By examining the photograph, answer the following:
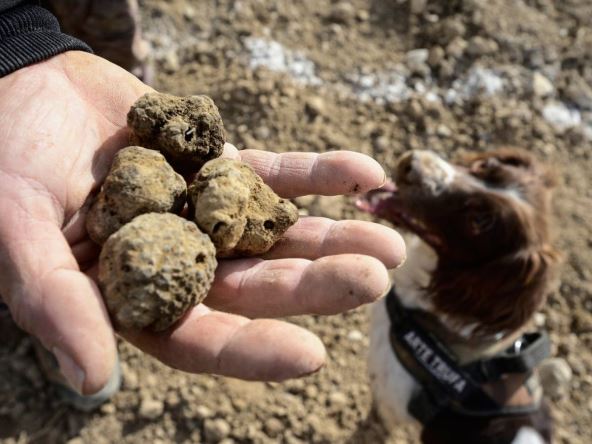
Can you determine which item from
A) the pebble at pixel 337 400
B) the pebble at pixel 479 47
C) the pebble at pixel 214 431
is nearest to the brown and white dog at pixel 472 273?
the pebble at pixel 337 400

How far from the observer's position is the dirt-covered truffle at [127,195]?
1958 mm

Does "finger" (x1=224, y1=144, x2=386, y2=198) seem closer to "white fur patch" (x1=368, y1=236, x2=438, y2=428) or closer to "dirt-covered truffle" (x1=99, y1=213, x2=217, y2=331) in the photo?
"dirt-covered truffle" (x1=99, y1=213, x2=217, y2=331)

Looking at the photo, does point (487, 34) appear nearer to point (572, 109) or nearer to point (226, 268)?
point (572, 109)

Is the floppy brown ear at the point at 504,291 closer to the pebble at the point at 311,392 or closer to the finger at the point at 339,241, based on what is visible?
the pebble at the point at 311,392

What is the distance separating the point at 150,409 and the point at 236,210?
193 centimetres

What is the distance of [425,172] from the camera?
11.7ft

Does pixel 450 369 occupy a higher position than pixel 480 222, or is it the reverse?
pixel 480 222

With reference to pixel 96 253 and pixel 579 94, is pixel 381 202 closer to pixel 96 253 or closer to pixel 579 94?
pixel 96 253

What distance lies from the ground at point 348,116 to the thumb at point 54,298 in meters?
2.00

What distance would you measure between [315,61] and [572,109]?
7.93 feet

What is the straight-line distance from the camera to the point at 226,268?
211cm

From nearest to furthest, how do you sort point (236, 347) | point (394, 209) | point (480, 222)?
point (236, 347), point (480, 222), point (394, 209)

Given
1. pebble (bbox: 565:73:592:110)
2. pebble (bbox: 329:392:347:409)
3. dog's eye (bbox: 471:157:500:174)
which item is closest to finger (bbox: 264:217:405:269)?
dog's eye (bbox: 471:157:500:174)

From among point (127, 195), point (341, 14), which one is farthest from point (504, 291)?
point (341, 14)
